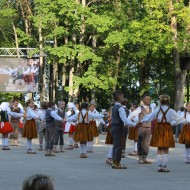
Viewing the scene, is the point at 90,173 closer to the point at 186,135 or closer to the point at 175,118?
the point at 175,118

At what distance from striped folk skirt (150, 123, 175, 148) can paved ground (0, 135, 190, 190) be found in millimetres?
622

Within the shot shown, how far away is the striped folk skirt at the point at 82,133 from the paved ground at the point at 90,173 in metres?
0.56

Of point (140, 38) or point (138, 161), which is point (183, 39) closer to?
point (140, 38)

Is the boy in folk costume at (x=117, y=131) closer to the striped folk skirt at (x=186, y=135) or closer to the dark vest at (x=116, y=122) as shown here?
the dark vest at (x=116, y=122)

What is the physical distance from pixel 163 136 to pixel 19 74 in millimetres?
28883

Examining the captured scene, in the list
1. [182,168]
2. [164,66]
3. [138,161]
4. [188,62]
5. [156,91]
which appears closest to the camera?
[182,168]

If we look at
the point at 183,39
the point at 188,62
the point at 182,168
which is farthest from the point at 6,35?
the point at 182,168

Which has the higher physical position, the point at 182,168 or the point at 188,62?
the point at 188,62

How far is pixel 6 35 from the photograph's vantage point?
56.1m

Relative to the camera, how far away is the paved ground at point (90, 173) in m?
11.0

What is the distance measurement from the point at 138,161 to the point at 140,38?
2428cm

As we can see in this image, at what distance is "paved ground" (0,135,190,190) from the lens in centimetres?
1100

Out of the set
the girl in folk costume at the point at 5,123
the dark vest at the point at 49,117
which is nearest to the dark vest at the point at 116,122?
the dark vest at the point at 49,117

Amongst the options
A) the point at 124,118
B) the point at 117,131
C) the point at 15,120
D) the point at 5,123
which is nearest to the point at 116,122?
the point at 117,131
